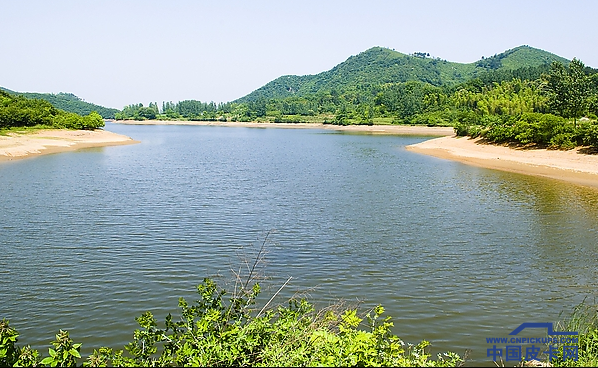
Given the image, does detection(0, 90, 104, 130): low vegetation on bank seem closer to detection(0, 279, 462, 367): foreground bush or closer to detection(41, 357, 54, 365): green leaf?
detection(0, 279, 462, 367): foreground bush

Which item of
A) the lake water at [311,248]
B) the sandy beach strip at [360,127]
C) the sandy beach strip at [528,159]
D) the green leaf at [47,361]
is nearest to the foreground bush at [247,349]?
the green leaf at [47,361]

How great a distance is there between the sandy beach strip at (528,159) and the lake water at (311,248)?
3913 millimetres

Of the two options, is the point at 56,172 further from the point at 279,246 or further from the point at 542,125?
the point at 542,125

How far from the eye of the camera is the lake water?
9891mm

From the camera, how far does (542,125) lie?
137ft

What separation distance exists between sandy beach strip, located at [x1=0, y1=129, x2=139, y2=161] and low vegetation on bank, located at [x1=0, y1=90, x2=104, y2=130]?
2.24 m

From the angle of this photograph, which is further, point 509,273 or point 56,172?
point 56,172

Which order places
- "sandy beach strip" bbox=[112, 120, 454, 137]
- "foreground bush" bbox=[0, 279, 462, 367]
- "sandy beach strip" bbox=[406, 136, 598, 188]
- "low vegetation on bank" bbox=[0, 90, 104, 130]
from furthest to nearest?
"sandy beach strip" bbox=[112, 120, 454, 137] < "low vegetation on bank" bbox=[0, 90, 104, 130] < "sandy beach strip" bbox=[406, 136, 598, 188] < "foreground bush" bbox=[0, 279, 462, 367]

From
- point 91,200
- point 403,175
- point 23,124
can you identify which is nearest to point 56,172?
point 91,200

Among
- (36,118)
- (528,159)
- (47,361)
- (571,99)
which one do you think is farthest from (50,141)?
(47,361)

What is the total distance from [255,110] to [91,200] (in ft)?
497

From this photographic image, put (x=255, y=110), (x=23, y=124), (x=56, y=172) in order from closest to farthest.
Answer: (x=56, y=172)
(x=23, y=124)
(x=255, y=110)

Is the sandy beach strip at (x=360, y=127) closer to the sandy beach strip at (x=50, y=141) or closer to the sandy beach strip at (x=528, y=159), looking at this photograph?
the sandy beach strip at (x=528, y=159)

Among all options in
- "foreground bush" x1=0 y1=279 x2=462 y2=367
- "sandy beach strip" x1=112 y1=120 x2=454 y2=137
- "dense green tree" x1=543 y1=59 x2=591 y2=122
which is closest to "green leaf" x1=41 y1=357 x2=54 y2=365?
"foreground bush" x1=0 y1=279 x2=462 y2=367
